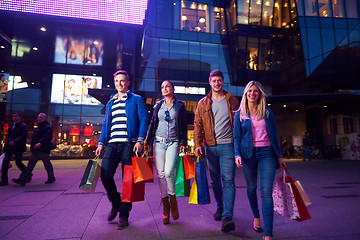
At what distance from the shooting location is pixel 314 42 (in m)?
22.3

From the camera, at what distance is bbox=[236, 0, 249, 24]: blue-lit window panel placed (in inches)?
910

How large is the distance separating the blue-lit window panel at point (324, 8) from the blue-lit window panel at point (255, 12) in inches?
236

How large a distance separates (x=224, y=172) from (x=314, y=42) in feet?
81.1

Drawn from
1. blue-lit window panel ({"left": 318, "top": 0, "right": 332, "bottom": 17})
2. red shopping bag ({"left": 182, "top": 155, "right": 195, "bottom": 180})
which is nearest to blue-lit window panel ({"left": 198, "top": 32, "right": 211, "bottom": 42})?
blue-lit window panel ({"left": 318, "top": 0, "right": 332, "bottom": 17})

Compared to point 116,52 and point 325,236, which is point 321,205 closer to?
point 325,236

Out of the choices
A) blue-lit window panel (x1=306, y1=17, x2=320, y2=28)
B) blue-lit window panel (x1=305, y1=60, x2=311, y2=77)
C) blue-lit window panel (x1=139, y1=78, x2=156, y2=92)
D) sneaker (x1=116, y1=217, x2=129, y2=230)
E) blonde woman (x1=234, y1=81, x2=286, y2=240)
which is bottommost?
sneaker (x1=116, y1=217, x2=129, y2=230)

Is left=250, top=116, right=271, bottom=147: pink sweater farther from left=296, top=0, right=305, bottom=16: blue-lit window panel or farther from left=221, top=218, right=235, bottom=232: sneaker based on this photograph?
left=296, top=0, right=305, bottom=16: blue-lit window panel

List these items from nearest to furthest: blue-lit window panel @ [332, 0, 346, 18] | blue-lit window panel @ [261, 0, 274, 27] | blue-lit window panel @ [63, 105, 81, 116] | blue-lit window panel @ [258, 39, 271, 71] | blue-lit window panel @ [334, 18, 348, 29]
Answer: blue-lit window panel @ [63, 105, 81, 116] < blue-lit window panel @ [334, 18, 348, 29] < blue-lit window panel @ [332, 0, 346, 18] < blue-lit window panel @ [261, 0, 274, 27] < blue-lit window panel @ [258, 39, 271, 71]

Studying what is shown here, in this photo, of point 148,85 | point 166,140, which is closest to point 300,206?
point 166,140

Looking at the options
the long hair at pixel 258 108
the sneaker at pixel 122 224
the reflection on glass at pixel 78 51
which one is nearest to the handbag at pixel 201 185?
the long hair at pixel 258 108

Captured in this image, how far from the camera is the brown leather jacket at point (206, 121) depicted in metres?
3.17

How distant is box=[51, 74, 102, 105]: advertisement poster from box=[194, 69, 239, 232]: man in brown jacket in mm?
19493

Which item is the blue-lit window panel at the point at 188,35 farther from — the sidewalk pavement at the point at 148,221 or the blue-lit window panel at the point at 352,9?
the sidewalk pavement at the point at 148,221

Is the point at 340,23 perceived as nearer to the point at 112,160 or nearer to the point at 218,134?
the point at 218,134
